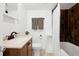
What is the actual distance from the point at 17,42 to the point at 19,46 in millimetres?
76

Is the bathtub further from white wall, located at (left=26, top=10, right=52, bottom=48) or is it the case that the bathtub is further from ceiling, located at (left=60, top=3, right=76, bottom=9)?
ceiling, located at (left=60, top=3, right=76, bottom=9)

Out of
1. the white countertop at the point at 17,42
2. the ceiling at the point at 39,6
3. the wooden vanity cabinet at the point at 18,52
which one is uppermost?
the ceiling at the point at 39,6

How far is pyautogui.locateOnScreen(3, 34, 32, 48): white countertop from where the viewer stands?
1.37 m

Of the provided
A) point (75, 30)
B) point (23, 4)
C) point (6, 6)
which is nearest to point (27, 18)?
point (23, 4)

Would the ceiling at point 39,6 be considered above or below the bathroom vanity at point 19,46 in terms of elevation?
above

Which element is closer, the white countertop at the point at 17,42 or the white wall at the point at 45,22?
the white countertop at the point at 17,42

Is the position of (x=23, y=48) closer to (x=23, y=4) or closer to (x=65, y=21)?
(x=23, y=4)

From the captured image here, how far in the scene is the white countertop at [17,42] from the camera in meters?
1.37

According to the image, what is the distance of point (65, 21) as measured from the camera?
150 centimetres

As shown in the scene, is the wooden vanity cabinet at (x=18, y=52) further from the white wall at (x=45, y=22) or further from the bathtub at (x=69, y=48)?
the bathtub at (x=69, y=48)

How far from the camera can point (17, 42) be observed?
1.43m

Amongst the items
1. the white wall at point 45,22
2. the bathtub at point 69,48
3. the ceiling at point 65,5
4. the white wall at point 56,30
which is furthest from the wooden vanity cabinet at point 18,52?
the ceiling at point 65,5

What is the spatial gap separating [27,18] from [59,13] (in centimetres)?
43

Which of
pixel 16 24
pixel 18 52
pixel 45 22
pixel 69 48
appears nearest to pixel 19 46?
pixel 18 52
